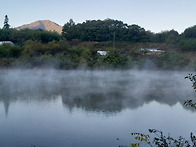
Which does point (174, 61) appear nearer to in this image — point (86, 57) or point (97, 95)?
point (86, 57)

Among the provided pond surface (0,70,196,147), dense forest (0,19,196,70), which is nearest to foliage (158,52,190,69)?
dense forest (0,19,196,70)

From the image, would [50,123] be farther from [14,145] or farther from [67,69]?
[67,69]

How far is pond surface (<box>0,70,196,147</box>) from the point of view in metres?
4.77

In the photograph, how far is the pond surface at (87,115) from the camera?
15.6ft

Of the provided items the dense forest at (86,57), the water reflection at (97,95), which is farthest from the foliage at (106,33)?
the water reflection at (97,95)

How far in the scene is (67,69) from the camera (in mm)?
16469

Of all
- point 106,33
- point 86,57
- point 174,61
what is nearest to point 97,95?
point 86,57

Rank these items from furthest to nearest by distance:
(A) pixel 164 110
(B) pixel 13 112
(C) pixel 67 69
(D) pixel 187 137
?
(C) pixel 67 69 → (A) pixel 164 110 → (B) pixel 13 112 → (D) pixel 187 137

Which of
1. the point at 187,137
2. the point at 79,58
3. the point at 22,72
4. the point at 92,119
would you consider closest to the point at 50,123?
the point at 92,119

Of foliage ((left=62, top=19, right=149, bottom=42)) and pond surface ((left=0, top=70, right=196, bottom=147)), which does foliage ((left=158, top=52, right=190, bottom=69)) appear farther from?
Result: foliage ((left=62, top=19, right=149, bottom=42))

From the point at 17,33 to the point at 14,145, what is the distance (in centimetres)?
2159

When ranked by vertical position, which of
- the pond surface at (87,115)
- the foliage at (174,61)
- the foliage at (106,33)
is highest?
the foliage at (106,33)

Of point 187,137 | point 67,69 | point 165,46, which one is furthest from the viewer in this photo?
point 165,46

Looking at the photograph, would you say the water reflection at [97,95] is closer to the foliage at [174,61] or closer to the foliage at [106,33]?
the foliage at [174,61]
